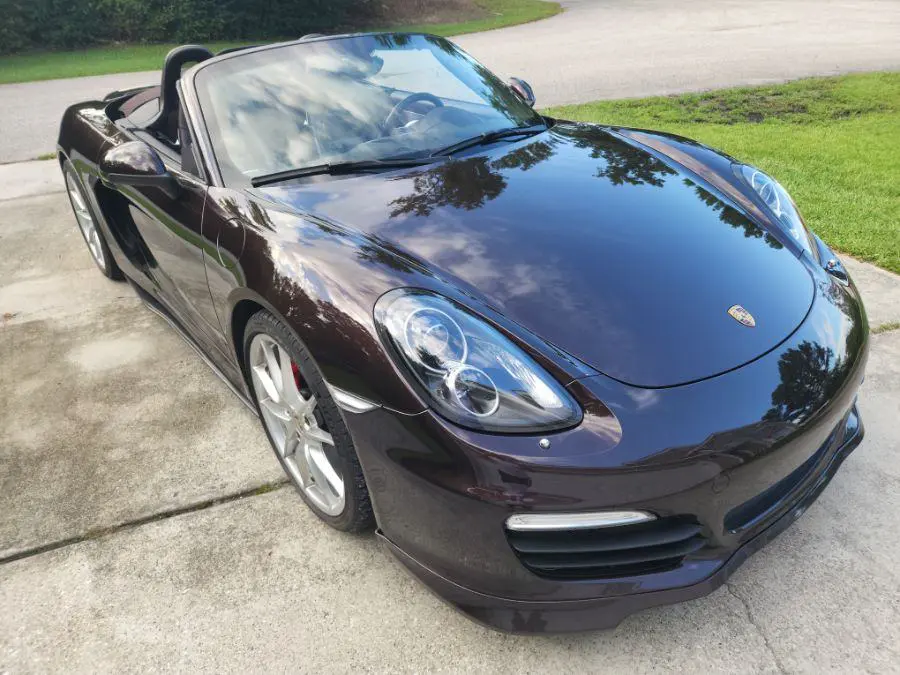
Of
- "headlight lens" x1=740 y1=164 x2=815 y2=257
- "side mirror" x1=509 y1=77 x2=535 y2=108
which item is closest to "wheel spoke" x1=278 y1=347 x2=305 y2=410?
"headlight lens" x1=740 y1=164 x2=815 y2=257

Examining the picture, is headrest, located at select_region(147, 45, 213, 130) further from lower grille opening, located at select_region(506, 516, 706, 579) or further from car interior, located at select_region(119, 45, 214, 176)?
lower grille opening, located at select_region(506, 516, 706, 579)

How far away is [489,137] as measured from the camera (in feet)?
9.05

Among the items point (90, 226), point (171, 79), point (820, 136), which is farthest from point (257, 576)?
point (820, 136)

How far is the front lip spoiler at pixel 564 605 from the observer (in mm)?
1618

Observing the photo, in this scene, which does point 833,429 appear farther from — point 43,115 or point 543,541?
point 43,115

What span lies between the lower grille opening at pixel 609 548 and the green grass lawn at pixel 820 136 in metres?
2.95

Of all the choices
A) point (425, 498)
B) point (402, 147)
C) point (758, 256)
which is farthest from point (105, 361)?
point (758, 256)

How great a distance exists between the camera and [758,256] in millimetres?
2139

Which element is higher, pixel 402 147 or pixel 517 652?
pixel 402 147

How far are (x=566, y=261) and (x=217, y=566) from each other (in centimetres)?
137

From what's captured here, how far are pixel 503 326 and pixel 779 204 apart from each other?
→ 1399 millimetres

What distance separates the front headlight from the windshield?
3.23ft

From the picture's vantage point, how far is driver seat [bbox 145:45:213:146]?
3.00 meters

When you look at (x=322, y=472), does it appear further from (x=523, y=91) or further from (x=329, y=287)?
(x=523, y=91)
